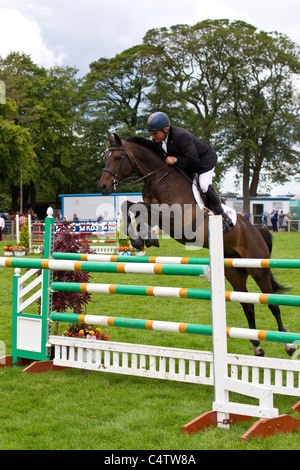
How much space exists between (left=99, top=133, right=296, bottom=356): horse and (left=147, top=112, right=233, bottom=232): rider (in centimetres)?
13

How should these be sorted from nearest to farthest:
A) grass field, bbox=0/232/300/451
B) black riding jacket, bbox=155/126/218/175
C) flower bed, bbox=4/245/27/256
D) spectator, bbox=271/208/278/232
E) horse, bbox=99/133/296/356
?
grass field, bbox=0/232/300/451, black riding jacket, bbox=155/126/218/175, horse, bbox=99/133/296/356, flower bed, bbox=4/245/27/256, spectator, bbox=271/208/278/232

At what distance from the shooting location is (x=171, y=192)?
520 cm

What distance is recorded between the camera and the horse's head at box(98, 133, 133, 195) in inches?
204

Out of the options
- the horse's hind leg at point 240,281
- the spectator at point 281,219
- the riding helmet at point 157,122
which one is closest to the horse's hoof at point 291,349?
the horse's hind leg at point 240,281

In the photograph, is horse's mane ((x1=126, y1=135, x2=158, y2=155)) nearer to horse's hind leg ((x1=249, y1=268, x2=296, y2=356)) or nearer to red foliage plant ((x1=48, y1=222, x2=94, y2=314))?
red foliage plant ((x1=48, y1=222, x2=94, y2=314))

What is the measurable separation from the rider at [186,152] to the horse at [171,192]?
0.13 meters

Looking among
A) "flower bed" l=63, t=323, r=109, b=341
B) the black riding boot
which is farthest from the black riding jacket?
"flower bed" l=63, t=323, r=109, b=341

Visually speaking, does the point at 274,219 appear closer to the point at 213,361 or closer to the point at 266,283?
the point at 266,283

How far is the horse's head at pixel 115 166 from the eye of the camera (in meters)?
5.17

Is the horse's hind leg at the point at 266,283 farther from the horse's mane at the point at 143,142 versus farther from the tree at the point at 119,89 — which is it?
the tree at the point at 119,89

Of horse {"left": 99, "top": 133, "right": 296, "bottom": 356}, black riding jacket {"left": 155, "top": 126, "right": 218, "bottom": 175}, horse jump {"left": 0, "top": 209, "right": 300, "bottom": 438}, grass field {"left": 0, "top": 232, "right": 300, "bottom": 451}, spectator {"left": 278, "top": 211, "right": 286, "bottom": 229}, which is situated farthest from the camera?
spectator {"left": 278, "top": 211, "right": 286, "bottom": 229}
